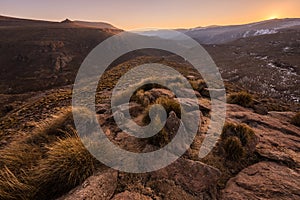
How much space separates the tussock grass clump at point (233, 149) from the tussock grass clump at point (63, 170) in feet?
10.1

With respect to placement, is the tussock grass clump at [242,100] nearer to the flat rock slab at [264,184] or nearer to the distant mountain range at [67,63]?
the flat rock slab at [264,184]

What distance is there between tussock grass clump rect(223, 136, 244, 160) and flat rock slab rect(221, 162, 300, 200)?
1.26 ft

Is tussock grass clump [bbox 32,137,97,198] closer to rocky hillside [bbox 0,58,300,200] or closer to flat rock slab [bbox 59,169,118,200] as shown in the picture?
rocky hillside [bbox 0,58,300,200]

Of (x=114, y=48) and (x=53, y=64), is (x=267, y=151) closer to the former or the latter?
(x=53, y=64)

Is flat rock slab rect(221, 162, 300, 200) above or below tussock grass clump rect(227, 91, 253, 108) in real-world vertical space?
below

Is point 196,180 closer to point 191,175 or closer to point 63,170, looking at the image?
point 191,175

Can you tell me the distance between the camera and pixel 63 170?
402cm

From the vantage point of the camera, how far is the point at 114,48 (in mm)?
81500

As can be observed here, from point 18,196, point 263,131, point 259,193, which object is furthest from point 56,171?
point 263,131

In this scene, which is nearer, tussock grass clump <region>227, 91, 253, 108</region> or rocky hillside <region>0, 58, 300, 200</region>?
rocky hillside <region>0, 58, 300, 200</region>

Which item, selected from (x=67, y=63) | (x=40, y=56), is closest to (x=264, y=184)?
(x=67, y=63)

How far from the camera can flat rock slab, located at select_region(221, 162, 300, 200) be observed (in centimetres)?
416

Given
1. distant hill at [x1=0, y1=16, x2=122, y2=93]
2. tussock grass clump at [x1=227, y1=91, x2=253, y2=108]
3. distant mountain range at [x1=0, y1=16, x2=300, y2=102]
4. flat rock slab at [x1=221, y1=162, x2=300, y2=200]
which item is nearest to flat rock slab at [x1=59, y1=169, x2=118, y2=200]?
flat rock slab at [x1=221, y1=162, x2=300, y2=200]

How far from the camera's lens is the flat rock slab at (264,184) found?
4.16 m
